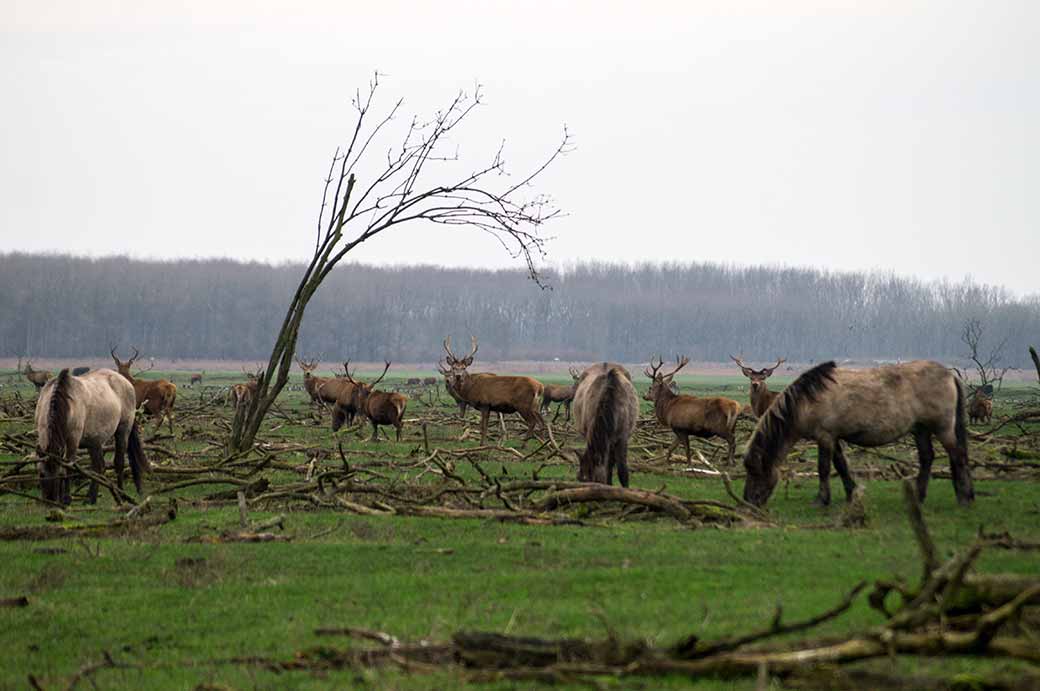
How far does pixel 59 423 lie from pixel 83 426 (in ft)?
1.86

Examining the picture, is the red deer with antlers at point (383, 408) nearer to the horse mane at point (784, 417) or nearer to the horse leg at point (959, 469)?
the horse mane at point (784, 417)

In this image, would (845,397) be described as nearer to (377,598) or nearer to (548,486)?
(548,486)

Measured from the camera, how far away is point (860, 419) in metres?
14.0

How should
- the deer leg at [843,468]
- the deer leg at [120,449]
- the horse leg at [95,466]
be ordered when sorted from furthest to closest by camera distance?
the deer leg at [120,449] < the horse leg at [95,466] < the deer leg at [843,468]

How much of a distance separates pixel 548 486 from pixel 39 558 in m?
5.27

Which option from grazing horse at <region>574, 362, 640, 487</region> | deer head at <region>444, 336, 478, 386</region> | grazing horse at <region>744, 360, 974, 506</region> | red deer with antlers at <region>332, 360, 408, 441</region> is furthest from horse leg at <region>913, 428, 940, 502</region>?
deer head at <region>444, 336, 478, 386</region>

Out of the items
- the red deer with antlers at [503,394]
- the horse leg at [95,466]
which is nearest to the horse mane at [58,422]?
the horse leg at [95,466]

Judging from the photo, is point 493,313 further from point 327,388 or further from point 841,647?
point 841,647

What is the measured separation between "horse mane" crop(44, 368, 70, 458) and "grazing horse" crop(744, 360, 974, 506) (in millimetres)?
8151

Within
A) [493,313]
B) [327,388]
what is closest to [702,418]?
[327,388]

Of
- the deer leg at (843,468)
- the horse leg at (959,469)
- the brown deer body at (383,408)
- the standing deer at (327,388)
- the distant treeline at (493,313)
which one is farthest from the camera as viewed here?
the distant treeline at (493,313)

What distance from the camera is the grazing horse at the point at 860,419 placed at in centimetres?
1399

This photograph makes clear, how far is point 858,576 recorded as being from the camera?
9156 millimetres

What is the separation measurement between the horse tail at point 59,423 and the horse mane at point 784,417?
8.19m
